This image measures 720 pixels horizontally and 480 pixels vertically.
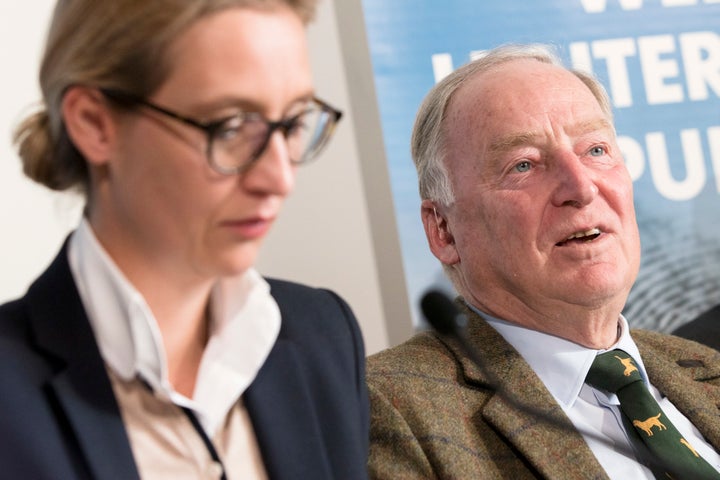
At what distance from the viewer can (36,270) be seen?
2113 millimetres

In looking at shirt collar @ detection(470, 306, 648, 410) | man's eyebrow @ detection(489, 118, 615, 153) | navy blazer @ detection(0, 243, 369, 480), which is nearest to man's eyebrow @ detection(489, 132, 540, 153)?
man's eyebrow @ detection(489, 118, 615, 153)

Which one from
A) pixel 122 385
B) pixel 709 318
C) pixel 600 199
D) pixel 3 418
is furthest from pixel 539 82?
pixel 3 418

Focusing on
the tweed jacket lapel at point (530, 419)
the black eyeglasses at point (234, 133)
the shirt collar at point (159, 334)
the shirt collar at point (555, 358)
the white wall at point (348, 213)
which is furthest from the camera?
the white wall at point (348, 213)

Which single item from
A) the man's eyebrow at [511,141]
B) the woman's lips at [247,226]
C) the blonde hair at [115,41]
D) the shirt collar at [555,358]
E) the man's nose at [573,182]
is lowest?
the shirt collar at [555,358]

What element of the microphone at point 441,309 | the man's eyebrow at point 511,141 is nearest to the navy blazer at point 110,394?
the microphone at point 441,309

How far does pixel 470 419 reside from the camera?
6.05 ft

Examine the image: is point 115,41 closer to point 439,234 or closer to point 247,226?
Result: point 247,226

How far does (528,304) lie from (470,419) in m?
0.31

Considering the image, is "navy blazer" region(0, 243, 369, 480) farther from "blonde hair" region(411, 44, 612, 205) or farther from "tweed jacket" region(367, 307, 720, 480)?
"blonde hair" region(411, 44, 612, 205)

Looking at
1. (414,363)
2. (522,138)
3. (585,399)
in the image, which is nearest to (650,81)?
(522,138)

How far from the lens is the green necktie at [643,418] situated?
71.8 inches

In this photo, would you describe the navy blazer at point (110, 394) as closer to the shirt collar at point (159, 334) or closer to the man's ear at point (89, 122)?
the shirt collar at point (159, 334)

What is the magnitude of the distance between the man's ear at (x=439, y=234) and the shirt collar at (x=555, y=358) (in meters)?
0.19

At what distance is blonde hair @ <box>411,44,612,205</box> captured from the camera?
2.18 metres
